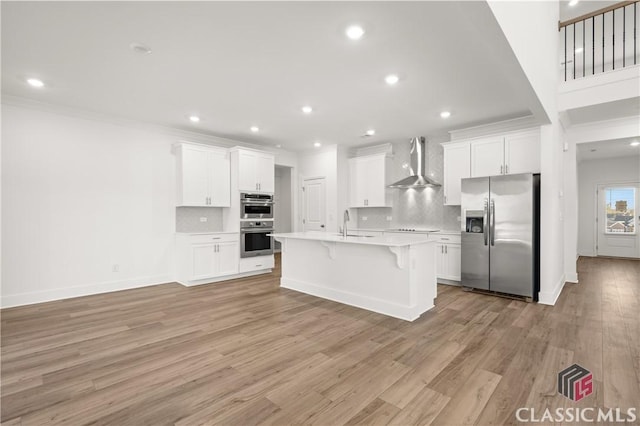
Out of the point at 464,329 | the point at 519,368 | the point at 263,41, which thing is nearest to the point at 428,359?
the point at 519,368

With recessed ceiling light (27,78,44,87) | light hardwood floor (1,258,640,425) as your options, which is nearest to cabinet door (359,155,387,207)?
light hardwood floor (1,258,640,425)

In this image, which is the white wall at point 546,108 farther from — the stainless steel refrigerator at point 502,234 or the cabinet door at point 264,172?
the cabinet door at point 264,172

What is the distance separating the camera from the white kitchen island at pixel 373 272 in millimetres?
3506

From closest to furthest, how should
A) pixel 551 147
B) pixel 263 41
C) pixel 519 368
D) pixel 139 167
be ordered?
pixel 519 368, pixel 263 41, pixel 551 147, pixel 139 167

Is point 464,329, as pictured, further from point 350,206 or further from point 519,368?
point 350,206

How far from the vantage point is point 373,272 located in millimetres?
3814

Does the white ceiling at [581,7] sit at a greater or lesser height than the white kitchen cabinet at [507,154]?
greater

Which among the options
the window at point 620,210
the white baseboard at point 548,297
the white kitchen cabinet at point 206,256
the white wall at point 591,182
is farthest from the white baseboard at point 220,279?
the window at point 620,210

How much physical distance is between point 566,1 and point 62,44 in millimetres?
6826

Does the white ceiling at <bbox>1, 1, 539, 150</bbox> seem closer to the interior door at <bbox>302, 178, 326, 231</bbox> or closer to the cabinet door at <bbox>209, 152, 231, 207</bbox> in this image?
the cabinet door at <bbox>209, 152, 231, 207</bbox>

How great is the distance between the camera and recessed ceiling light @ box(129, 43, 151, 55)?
9.19 feet

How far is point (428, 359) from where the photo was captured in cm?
256

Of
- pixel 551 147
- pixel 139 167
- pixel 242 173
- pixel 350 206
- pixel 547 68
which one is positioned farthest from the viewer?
pixel 350 206

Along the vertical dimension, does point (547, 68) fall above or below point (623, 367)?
above
